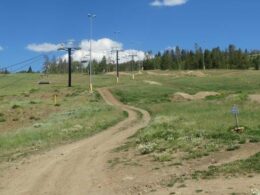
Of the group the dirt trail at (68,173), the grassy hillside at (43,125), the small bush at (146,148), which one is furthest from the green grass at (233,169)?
the grassy hillside at (43,125)

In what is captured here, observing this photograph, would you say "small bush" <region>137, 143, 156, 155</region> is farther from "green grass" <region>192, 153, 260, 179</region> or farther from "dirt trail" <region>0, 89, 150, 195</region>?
"green grass" <region>192, 153, 260, 179</region>

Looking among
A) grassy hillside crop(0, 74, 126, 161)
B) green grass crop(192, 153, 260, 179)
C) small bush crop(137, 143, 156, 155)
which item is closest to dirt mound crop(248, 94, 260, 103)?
grassy hillside crop(0, 74, 126, 161)

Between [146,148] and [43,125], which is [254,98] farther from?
[146,148]

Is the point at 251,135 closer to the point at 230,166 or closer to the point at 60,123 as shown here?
the point at 230,166

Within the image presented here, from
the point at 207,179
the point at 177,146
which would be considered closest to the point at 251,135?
the point at 177,146

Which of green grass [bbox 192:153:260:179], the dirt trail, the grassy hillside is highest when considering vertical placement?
green grass [bbox 192:153:260:179]

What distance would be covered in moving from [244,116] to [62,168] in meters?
18.2

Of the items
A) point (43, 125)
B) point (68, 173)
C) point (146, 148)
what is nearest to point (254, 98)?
point (43, 125)

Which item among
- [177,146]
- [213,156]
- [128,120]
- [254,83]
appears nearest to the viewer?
[213,156]

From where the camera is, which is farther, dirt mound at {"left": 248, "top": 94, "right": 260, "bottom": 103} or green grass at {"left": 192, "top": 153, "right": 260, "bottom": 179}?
dirt mound at {"left": 248, "top": 94, "right": 260, "bottom": 103}

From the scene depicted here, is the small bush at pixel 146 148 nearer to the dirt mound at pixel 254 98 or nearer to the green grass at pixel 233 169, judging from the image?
the green grass at pixel 233 169

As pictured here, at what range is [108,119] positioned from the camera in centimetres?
4494

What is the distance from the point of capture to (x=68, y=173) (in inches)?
838

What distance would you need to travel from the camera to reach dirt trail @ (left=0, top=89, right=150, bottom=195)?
60.7ft
